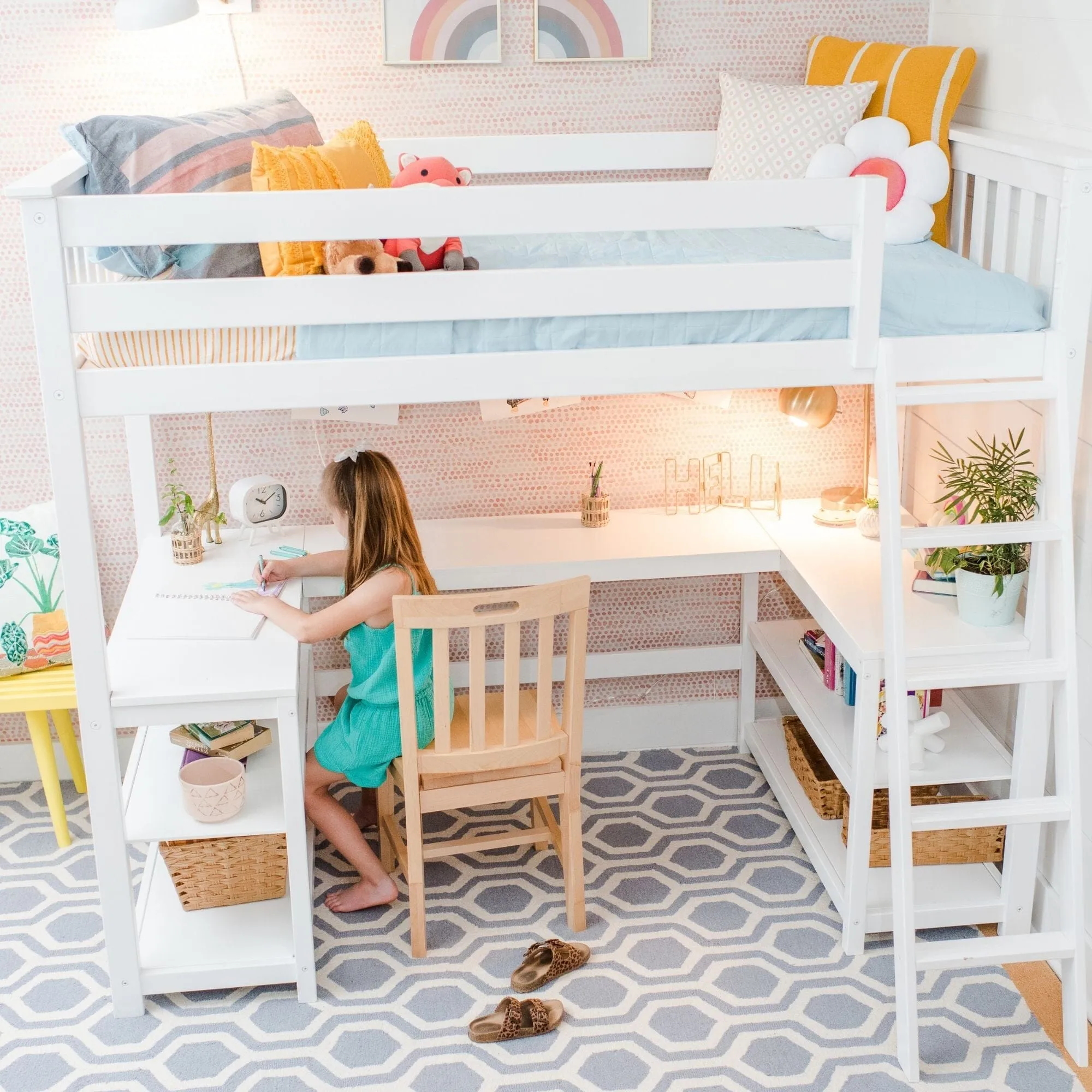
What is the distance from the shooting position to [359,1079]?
2.49 meters

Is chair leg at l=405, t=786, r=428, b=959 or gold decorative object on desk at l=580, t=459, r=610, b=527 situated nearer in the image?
chair leg at l=405, t=786, r=428, b=959

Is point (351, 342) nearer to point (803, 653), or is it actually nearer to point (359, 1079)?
point (359, 1079)

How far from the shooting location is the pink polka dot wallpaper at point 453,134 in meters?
3.05

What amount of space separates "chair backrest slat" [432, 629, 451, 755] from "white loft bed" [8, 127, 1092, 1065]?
0.91 feet

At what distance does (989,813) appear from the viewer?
2520 millimetres

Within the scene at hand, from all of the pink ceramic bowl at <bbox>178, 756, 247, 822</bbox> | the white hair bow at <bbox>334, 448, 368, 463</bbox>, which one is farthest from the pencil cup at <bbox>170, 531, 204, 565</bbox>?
the pink ceramic bowl at <bbox>178, 756, 247, 822</bbox>

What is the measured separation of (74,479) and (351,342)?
0.55m

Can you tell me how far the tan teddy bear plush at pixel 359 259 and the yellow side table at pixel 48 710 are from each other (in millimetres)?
1303

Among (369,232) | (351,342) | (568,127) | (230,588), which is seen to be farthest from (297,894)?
(568,127)

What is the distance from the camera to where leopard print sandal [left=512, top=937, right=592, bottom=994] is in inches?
107

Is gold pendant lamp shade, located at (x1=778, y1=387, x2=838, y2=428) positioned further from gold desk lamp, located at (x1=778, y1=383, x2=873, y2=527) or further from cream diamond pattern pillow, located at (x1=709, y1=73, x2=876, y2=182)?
cream diamond pattern pillow, located at (x1=709, y1=73, x2=876, y2=182)

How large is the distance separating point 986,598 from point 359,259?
4.75ft

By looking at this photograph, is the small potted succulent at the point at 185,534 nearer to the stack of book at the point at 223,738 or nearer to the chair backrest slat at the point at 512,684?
the stack of book at the point at 223,738

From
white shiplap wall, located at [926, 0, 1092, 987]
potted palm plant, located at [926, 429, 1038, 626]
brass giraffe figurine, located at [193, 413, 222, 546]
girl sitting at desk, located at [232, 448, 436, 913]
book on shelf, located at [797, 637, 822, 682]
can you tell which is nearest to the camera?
white shiplap wall, located at [926, 0, 1092, 987]
